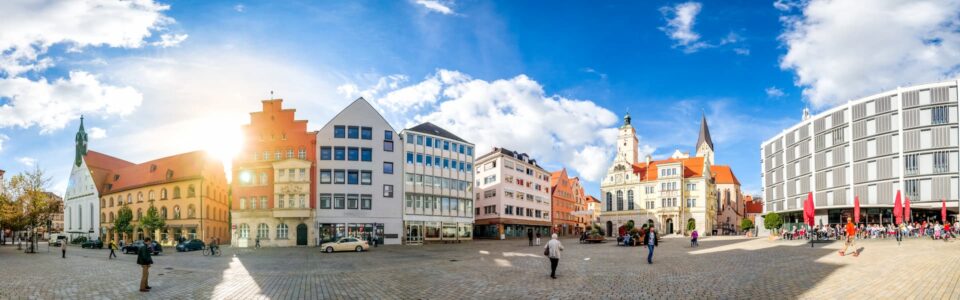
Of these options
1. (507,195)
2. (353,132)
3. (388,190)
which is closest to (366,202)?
(388,190)

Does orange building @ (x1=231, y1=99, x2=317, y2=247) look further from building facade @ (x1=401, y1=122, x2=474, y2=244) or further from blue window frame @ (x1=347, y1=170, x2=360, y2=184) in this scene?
building facade @ (x1=401, y1=122, x2=474, y2=244)

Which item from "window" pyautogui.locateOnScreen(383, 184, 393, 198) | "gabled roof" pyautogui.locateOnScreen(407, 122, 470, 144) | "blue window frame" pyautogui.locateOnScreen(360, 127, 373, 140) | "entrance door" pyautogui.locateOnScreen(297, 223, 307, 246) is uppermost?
"gabled roof" pyautogui.locateOnScreen(407, 122, 470, 144)

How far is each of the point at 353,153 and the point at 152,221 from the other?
95.7 ft

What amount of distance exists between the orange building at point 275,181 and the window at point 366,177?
5.04 m

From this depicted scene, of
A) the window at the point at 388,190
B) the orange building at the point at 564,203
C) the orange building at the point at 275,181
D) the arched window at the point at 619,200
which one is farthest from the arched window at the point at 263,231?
the arched window at the point at 619,200

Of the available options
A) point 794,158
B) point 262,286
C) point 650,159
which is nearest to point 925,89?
point 794,158

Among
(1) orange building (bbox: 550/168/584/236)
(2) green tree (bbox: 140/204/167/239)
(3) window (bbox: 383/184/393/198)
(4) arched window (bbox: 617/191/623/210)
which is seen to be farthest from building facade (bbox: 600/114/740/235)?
(2) green tree (bbox: 140/204/167/239)

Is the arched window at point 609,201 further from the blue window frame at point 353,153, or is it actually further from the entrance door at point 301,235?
the entrance door at point 301,235

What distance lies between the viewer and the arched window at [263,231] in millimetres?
58253

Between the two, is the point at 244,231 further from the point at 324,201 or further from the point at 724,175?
the point at 724,175

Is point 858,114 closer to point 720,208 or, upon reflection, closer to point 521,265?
point 720,208

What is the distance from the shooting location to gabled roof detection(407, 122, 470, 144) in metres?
68.3

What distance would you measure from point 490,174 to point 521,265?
60818 millimetres

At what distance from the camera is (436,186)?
6856cm
